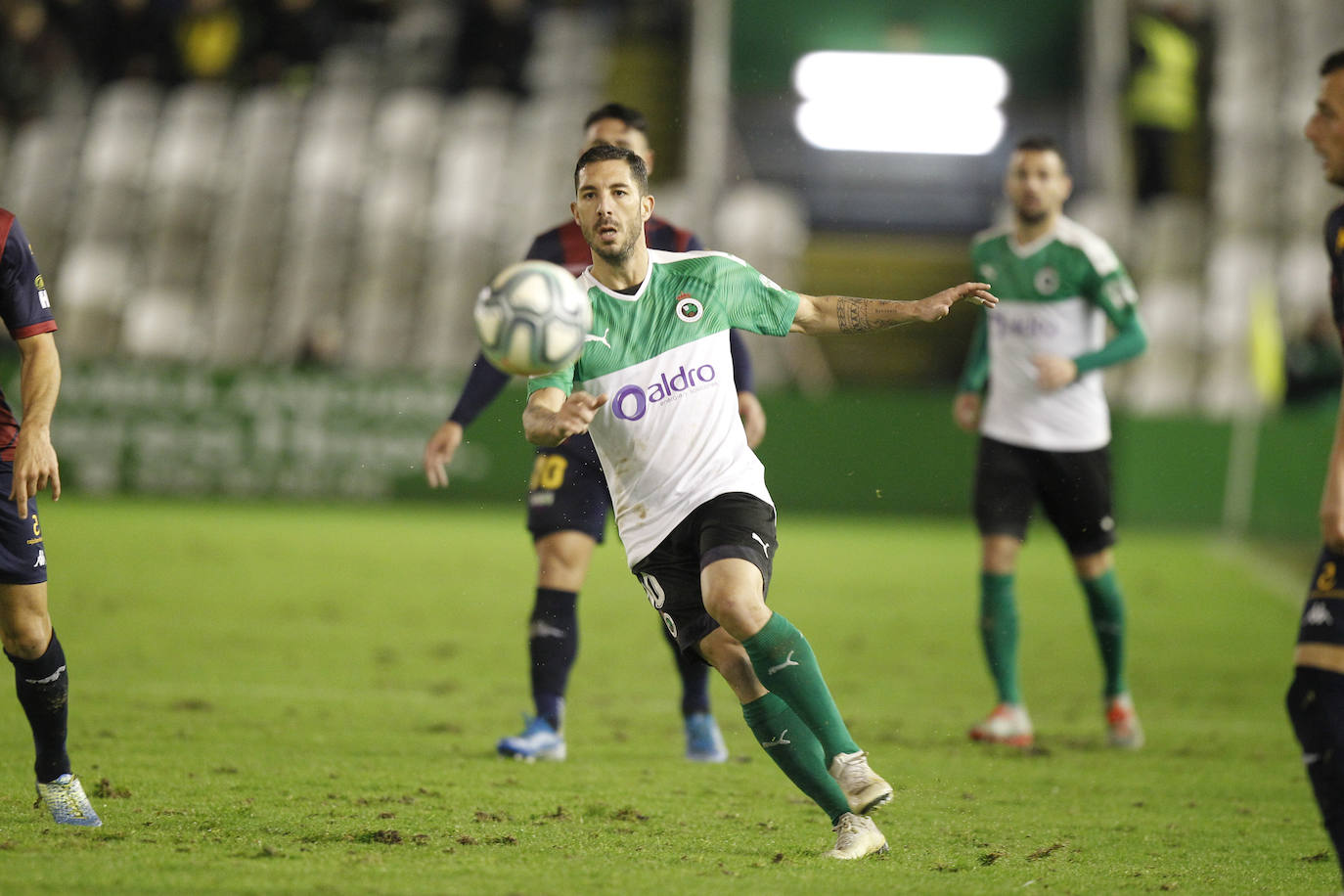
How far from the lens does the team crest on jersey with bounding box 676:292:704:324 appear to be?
456cm

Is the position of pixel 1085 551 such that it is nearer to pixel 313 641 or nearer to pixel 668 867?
pixel 668 867

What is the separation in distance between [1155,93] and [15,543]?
2176 cm

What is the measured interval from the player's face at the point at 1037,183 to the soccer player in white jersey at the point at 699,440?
2.50 meters

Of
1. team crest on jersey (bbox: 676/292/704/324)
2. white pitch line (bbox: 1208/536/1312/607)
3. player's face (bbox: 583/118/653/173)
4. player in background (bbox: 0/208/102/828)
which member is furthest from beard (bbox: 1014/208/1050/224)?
white pitch line (bbox: 1208/536/1312/607)

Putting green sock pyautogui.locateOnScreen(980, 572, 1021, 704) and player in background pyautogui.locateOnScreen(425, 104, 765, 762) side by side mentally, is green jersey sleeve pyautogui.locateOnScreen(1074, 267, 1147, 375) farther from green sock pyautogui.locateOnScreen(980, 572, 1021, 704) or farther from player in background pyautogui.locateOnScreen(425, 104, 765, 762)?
player in background pyautogui.locateOnScreen(425, 104, 765, 762)

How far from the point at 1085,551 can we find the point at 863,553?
766cm

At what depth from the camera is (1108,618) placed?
689cm

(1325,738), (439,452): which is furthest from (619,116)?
(1325,738)

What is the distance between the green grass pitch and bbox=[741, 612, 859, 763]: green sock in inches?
14.1

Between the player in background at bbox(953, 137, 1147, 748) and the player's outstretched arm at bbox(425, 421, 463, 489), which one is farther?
the player in background at bbox(953, 137, 1147, 748)

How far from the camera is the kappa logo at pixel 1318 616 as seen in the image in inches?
139

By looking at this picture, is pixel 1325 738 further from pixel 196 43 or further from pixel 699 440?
pixel 196 43

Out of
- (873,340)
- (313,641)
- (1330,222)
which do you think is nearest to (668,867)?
(1330,222)

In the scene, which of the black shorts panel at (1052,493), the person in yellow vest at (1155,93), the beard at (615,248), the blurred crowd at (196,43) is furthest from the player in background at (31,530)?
the blurred crowd at (196,43)
